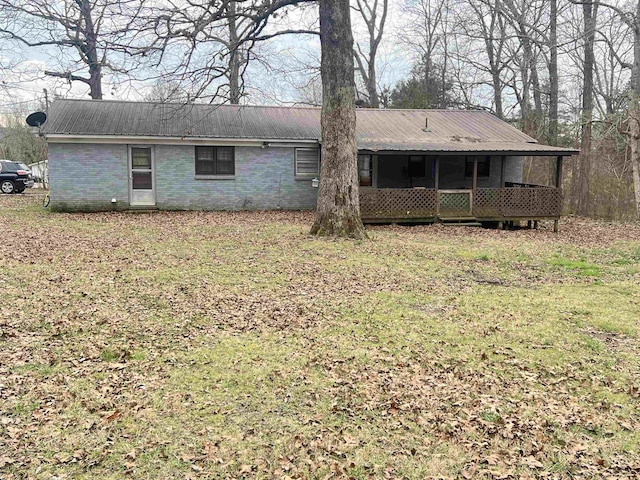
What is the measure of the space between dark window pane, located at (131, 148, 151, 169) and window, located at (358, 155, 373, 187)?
280 inches

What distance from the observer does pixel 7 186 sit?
83.9ft

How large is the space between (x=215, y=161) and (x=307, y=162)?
3161 mm

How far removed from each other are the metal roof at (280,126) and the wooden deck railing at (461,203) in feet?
4.01

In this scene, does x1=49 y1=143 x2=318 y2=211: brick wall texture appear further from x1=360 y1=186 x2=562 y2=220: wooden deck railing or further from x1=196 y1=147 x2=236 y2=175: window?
x1=360 y1=186 x2=562 y2=220: wooden deck railing

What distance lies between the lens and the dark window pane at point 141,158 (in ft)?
57.0

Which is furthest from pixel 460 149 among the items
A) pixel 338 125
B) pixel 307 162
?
pixel 307 162

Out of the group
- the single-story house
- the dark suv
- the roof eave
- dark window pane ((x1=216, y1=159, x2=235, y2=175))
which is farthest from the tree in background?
the dark suv

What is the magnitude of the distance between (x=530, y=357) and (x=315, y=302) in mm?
2777

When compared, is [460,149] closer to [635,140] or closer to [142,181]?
[635,140]

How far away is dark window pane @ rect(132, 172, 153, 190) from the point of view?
17422 mm

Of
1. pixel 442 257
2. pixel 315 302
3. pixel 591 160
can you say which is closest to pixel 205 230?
pixel 442 257

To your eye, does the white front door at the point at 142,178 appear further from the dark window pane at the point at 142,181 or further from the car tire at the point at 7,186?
the car tire at the point at 7,186

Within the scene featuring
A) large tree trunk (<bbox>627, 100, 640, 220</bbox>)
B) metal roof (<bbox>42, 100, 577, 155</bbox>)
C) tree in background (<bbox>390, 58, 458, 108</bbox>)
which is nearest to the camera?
large tree trunk (<bbox>627, 100, 640, 220</bbox>)

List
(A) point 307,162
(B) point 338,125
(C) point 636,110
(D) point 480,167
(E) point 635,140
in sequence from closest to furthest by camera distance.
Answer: (B) point 338,125
(C) point 636,110
(E) point 635,140
(A) point 307,162
(D) point 480,167
